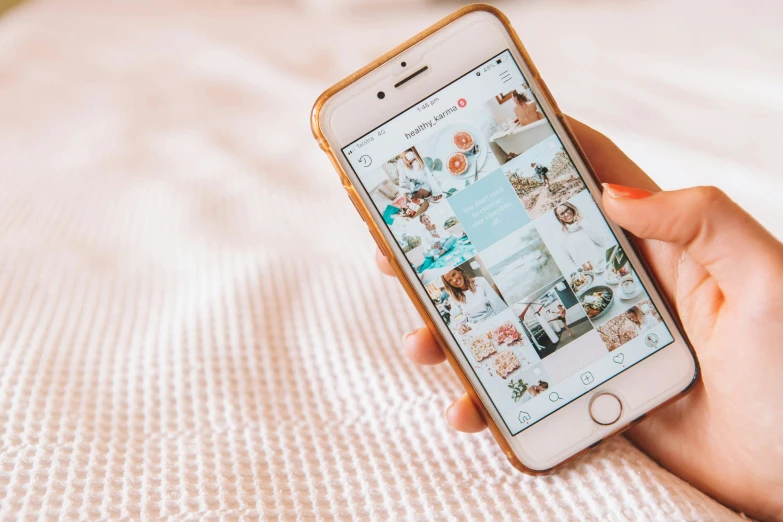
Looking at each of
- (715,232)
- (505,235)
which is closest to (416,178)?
(505,235)

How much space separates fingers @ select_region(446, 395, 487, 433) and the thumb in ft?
0.54

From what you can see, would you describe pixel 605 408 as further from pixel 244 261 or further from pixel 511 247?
pixel 244 261

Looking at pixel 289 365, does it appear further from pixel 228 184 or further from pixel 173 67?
pixel 173 67

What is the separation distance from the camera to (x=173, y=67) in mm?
917

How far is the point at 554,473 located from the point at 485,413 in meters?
0.06

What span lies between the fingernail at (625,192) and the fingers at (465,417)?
0.55 ft

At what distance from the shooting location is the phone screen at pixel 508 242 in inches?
16.6

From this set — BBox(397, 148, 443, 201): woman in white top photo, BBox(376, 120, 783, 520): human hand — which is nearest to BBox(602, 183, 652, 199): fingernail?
BBox(376, 120, 783, 520): human hand

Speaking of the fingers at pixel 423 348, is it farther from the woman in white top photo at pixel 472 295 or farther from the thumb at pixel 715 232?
the thumb at pixel 715 232

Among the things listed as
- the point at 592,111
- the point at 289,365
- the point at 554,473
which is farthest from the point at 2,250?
the point at 592,111

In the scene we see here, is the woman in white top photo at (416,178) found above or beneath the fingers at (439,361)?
above

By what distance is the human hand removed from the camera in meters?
0.35

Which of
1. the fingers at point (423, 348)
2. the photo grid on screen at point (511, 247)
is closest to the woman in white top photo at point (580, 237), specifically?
the photo grid on screen at point (511, 247)

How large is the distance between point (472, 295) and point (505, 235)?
47 millimetres
